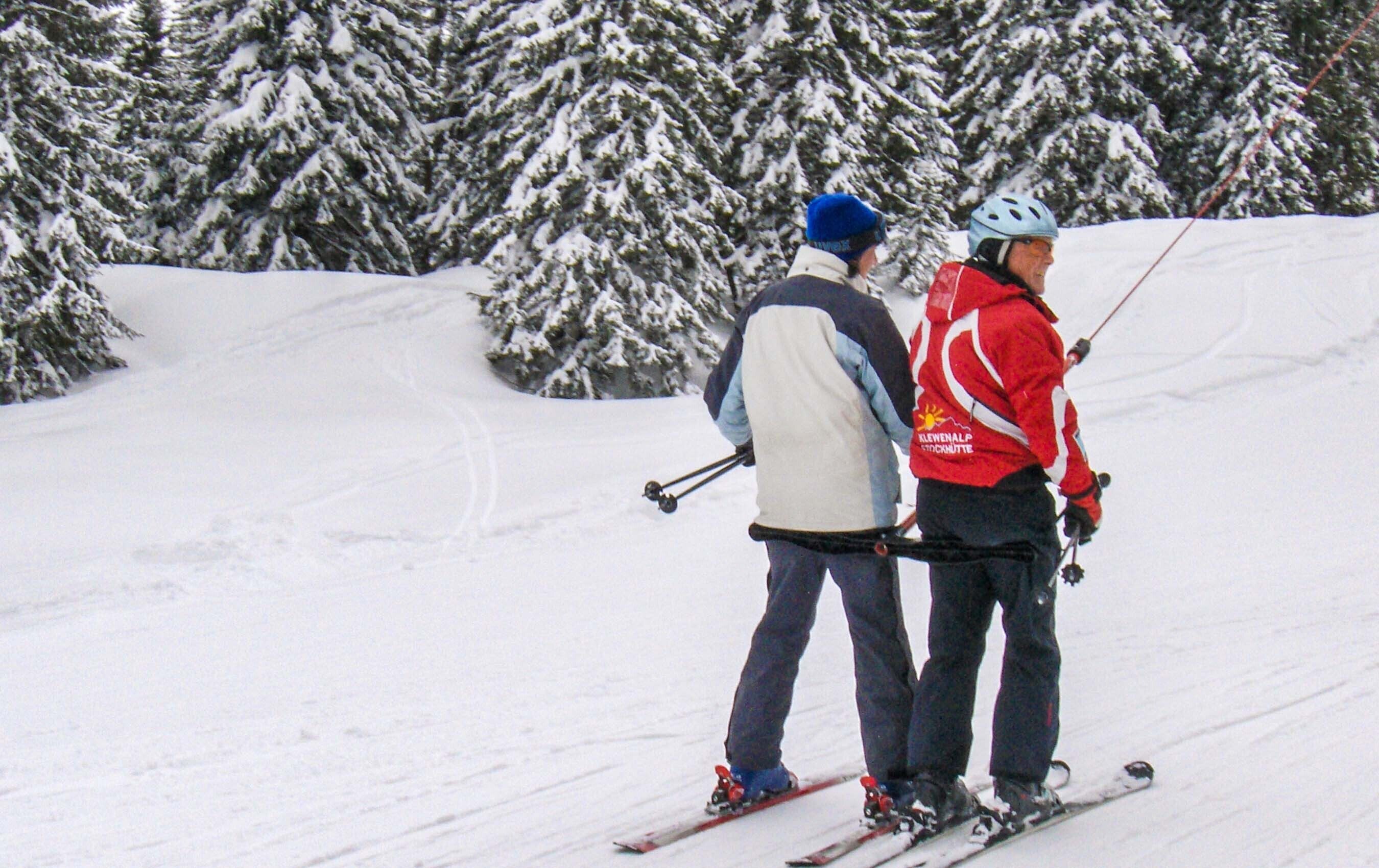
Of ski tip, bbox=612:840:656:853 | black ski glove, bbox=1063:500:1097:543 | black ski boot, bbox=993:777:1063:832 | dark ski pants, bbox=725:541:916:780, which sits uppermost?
black ski glove, bbox=1063:500:1097:543

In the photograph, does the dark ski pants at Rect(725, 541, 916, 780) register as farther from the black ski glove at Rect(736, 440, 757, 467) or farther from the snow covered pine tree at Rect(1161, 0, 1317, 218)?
the snow covered pine tree at Rect(1161, 0, 1317, 218)

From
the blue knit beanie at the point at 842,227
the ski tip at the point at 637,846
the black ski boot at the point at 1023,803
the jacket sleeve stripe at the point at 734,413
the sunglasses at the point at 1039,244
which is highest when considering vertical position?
the blue knit beanie at the point at 842,227

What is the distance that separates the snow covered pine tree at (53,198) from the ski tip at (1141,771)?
1374 centimetres

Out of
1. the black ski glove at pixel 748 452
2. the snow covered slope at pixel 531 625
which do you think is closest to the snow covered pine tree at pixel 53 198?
the snow covered slope at pixel 531 625

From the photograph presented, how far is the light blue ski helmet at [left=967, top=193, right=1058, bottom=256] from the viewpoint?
12.0 feet

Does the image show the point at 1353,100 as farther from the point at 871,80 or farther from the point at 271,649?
the point at 271,649

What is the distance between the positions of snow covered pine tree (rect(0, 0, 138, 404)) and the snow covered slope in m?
0.71

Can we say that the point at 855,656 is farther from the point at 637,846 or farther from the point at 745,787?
the point at 637,846

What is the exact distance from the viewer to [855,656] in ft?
13.2

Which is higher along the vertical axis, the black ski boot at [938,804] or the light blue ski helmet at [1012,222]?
the light blue ski helmet at [1012,222]

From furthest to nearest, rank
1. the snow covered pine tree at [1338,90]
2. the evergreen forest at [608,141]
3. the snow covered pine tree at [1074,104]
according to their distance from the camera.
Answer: the snow covered pine tree at [1338,90], the snow covered pine tree at [1074,104], the evergreen forest at [608,141]

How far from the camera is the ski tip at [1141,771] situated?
13.5 feet

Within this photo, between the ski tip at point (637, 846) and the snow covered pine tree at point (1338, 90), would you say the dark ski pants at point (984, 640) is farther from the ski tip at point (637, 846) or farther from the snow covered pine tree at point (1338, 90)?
the snow covered pine tree at point (1338, 90)

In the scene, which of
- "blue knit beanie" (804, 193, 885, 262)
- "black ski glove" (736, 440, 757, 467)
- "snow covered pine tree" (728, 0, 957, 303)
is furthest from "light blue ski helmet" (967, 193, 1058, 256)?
"snow covered pine tree" (728, 0, 957, 303)
